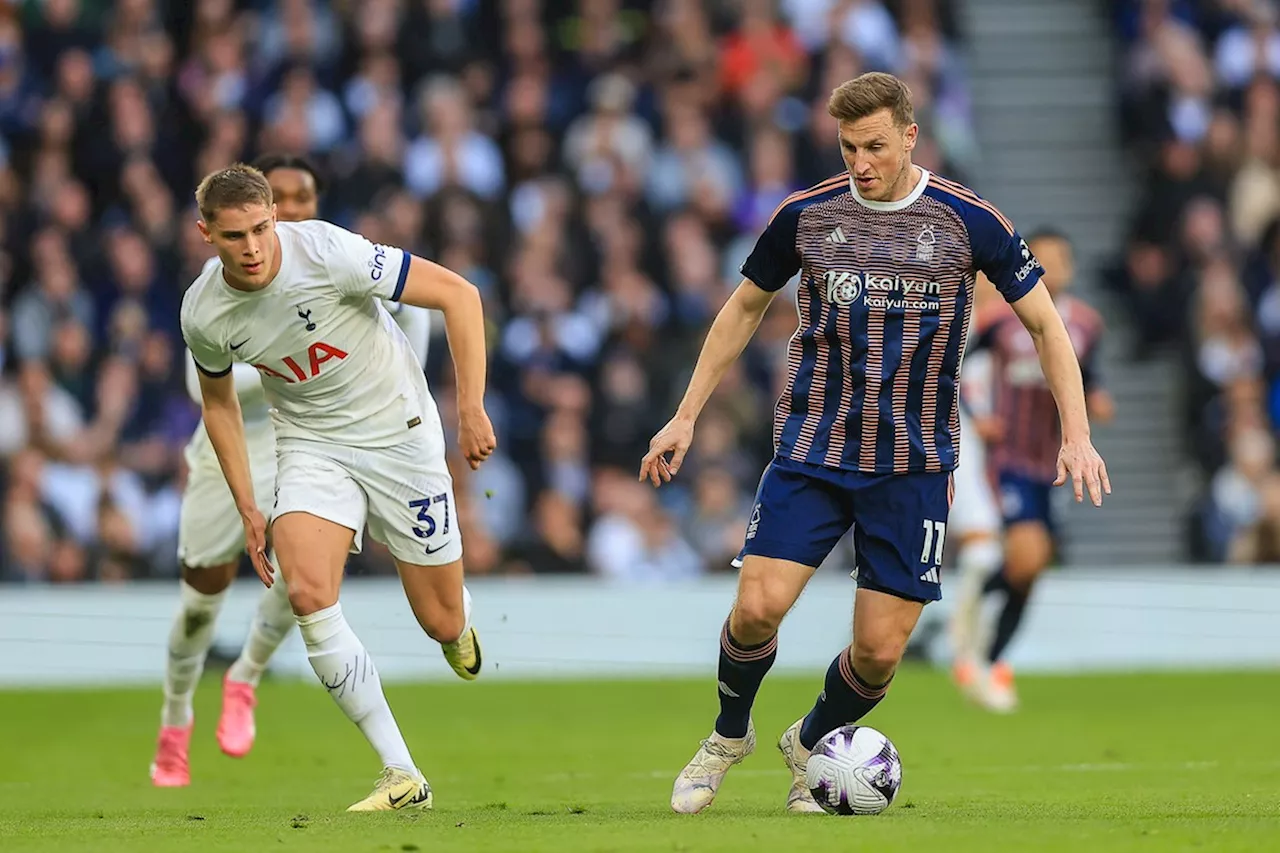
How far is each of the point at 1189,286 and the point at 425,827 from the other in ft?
45.4

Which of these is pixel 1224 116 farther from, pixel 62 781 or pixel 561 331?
pixel 62 781

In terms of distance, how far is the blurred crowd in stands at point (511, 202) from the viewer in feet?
58.7

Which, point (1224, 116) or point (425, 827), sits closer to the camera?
point (425, 827)

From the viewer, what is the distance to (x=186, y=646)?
10.3m

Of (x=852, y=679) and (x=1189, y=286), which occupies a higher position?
(x=852, y=679)

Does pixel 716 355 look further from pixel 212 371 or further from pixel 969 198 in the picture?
pixel 212 371

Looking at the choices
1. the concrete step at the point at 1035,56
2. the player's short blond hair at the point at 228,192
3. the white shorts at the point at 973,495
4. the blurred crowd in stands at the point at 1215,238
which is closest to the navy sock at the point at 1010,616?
the white shorts at the point at 973,495

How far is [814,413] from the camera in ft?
26.1

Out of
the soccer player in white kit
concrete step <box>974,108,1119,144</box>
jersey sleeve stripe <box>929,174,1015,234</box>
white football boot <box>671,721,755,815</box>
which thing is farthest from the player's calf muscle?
concrete step <box>974,108,1119,144</box>

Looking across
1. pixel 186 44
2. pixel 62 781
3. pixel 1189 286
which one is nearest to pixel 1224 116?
pixel 1189 286

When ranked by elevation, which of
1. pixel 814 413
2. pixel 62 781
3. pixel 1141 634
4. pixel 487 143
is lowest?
pixel 1141 634

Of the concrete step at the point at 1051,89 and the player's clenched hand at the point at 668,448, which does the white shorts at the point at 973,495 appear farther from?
the concrete step at the point at 1051,89

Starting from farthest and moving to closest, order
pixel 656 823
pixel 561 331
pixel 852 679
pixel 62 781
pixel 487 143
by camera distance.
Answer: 1. pixel 487 143
2. pixel 561 331
3. pixel 62 781
4. pixel 852 679
5. pixel 656 823

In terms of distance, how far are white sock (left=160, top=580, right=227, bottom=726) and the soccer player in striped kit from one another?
3097 millimetres
